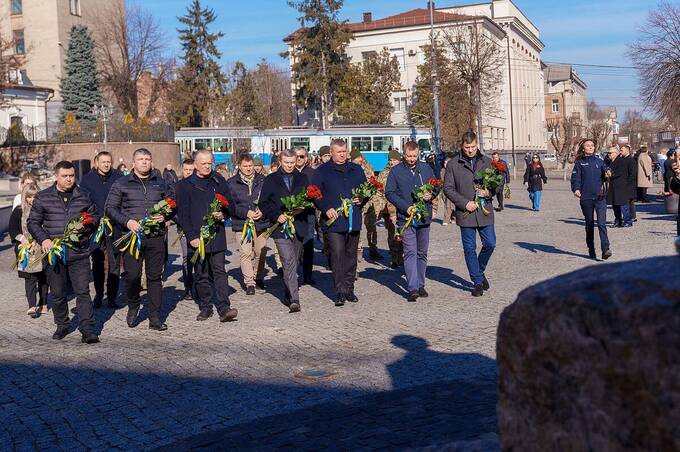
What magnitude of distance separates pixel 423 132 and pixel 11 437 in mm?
49957

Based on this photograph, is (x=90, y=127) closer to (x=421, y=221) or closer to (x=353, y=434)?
(x=421, y=221)

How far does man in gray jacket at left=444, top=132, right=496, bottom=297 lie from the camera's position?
11.6 m

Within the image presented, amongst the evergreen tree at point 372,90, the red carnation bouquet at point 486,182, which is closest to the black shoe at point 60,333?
the red carnation bouquet at point 486,182

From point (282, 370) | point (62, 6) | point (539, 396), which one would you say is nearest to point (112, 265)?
point (282, 370)

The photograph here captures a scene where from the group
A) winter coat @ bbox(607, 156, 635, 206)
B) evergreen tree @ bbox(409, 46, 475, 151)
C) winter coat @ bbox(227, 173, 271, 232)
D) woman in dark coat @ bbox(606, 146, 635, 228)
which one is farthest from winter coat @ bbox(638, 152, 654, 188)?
evergreen tree @ bbox(409, 46, 475, 151)

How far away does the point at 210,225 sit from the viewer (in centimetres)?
1064

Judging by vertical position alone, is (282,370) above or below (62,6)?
below

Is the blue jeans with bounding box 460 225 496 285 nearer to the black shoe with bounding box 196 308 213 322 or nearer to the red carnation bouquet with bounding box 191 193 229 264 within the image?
the red carnation bouquet with bounding box 191 193 229 264

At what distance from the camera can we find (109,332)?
10.6 meters

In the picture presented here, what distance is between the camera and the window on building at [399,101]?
3123 inches

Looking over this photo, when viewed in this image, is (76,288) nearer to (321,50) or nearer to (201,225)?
(201,225)

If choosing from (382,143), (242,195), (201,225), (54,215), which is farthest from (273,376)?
(382,143)

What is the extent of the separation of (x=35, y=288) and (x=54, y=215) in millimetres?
2421

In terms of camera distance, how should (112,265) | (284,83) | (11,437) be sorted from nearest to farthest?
(11,437), (112,265), (284,83)
